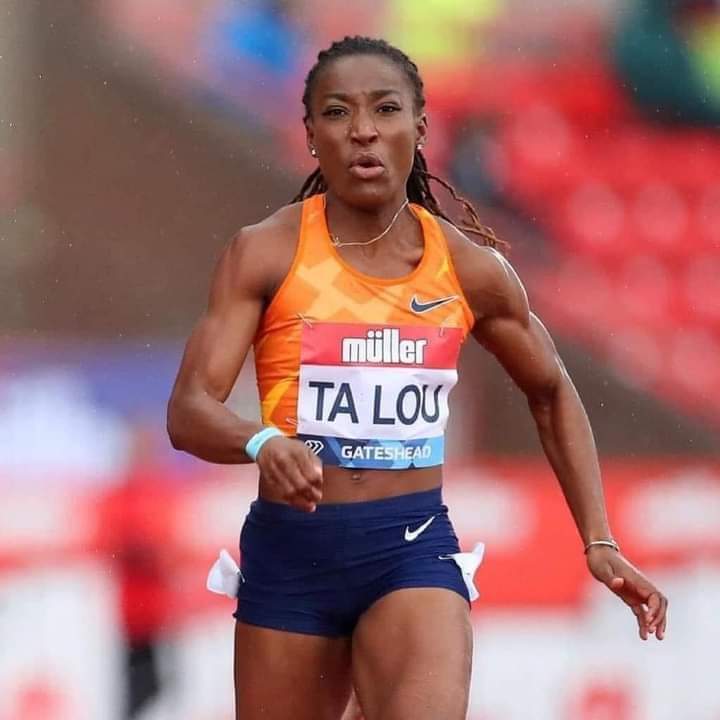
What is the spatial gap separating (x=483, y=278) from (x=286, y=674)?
0.98 metres

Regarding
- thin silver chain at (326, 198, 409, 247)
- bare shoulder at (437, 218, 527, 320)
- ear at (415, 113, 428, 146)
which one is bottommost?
bare shoulder at (437, 218, 527, 320)

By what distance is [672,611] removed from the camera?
6.16 m

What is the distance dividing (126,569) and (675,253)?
2042 millimetres

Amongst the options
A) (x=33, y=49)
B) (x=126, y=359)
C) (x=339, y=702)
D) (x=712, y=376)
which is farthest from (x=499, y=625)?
(x=33, y=49)

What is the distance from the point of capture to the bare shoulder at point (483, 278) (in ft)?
13.6

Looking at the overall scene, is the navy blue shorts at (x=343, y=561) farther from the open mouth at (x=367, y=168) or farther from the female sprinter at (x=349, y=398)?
the open mouth at (x=367, y=168)

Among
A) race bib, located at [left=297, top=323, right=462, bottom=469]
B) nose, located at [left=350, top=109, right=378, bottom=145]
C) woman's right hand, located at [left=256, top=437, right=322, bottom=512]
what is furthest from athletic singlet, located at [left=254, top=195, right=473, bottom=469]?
woman's right hand, located at [left=256, top=437, right=322, bottom=512]

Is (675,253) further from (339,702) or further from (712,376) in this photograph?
(339,702)

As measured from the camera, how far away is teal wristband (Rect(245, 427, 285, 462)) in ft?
11.5

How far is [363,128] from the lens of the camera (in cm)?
397

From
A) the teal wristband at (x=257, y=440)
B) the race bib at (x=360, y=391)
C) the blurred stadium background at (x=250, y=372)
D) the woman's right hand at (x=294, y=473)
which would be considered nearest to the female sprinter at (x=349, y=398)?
the race bib at (x=360, y=391)

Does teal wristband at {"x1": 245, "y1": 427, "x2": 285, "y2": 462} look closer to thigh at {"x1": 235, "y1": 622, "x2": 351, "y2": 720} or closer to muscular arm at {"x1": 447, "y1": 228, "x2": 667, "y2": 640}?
thigh at {"x1": 235, "y1": 622, "x2": 351, "y2": 720}

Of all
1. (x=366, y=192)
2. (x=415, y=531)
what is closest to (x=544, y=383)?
(x=415, y=531)

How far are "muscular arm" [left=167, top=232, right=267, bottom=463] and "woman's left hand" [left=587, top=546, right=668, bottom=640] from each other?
941 millimetres
